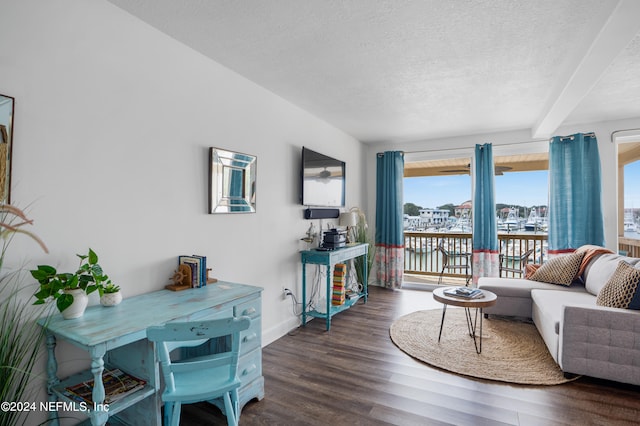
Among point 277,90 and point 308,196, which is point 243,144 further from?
point 308,196

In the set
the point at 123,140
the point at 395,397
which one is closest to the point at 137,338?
the point at 123,140

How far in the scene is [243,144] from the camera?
290cm

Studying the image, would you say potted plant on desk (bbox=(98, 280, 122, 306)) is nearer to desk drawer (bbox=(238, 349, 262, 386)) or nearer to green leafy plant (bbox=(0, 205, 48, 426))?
green leafy plant (bbox=(0, 205, 48, 426))

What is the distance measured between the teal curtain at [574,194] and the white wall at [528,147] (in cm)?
14

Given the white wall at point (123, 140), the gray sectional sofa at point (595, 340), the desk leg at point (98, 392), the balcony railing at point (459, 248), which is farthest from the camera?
the balcony railing at point (459, 248)

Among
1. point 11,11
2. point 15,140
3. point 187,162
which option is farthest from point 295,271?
point 11,11

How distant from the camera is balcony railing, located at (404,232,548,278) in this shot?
513 cm

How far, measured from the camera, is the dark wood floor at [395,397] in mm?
1993

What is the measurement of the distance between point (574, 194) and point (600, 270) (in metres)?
1.52

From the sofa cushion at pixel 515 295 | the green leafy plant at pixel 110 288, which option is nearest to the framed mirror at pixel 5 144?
the green leafy plant at pixel 110 288

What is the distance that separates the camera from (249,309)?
2.13 m

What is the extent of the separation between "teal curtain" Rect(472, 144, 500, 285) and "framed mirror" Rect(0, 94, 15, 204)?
5034mm

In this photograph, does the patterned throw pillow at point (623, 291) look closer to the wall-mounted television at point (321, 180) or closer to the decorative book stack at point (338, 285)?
the decorative book stack at point (338, 285)

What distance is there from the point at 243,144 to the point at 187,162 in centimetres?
64
